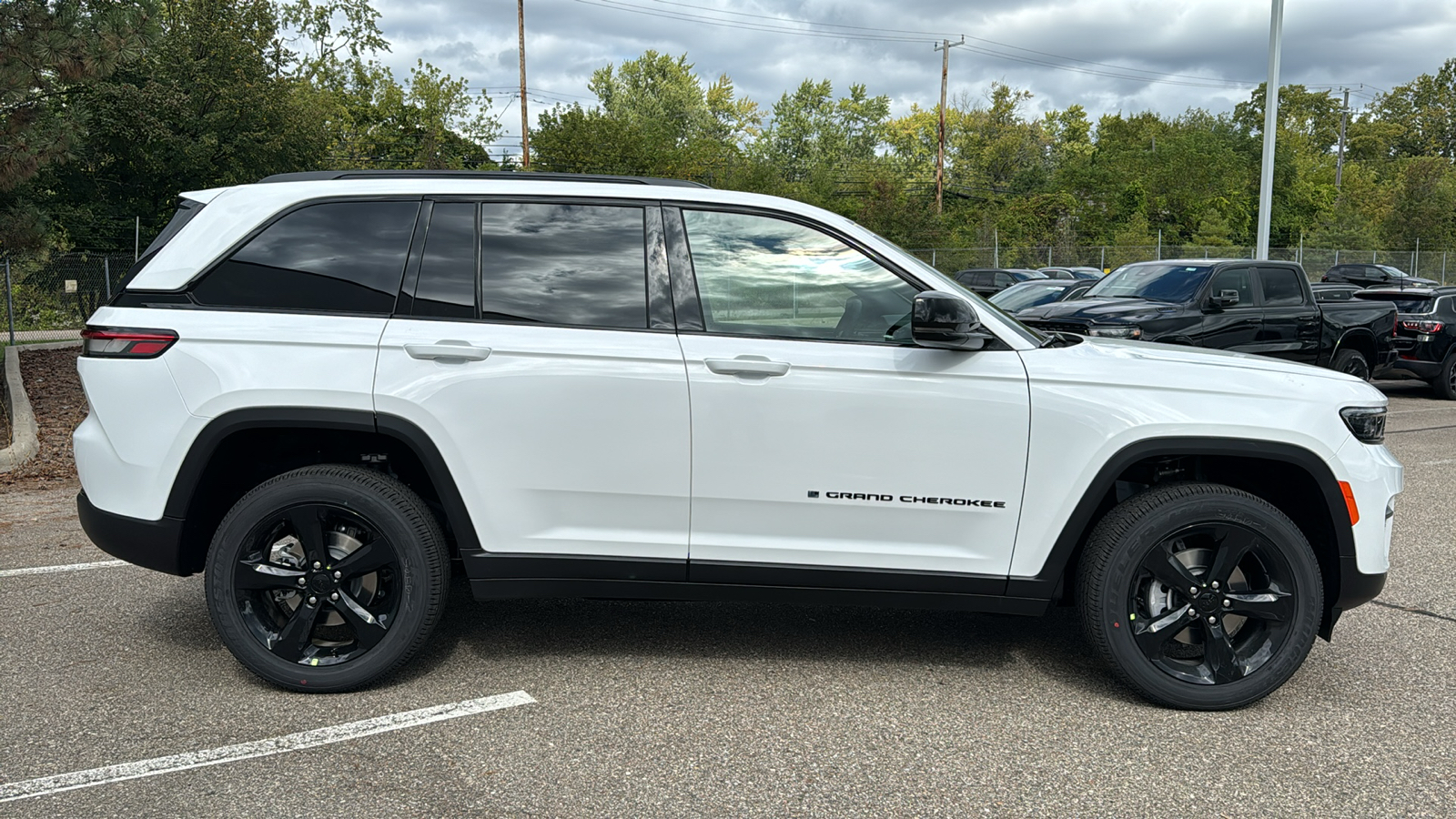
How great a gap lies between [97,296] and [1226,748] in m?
23.8

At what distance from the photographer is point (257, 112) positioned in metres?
30.4

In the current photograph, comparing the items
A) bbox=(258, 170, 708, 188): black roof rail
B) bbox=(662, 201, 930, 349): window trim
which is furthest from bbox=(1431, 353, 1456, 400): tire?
bbox=(258, 170, 708, 188): black roof rail

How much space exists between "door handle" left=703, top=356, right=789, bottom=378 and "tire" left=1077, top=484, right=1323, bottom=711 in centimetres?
133

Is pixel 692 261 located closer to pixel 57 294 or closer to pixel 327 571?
pixel 327 571

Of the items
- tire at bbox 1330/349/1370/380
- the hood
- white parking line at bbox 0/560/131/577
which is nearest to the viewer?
white parking line at bbox 0/560/131/577

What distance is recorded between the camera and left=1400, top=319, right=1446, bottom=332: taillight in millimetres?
14781

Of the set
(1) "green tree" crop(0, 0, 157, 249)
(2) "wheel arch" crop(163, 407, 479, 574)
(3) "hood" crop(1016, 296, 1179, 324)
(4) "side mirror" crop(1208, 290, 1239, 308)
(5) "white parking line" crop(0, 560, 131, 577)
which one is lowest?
(5) "white parking line" crop(0, 560, 131, 577)

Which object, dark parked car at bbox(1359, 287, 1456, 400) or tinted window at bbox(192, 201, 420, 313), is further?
dark parked car at bbox(1359, 287, 1456, 400)

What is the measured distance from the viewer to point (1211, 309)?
37.9ft

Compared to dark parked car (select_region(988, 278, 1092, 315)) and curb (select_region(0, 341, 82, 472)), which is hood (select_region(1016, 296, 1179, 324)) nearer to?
dark parked car (select_region(988, 278, 1092, 315))

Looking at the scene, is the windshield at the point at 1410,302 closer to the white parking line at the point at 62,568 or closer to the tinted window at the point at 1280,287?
the tinted window at the point at 1280,287

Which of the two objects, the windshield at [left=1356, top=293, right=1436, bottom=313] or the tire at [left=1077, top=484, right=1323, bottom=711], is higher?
the windshield at [left=1356, top=293, right=1436, bottom=313]

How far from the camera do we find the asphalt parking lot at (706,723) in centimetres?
Result: 330

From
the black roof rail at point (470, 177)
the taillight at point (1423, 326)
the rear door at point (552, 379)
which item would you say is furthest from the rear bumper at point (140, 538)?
the taillight at point (1423, 326)
